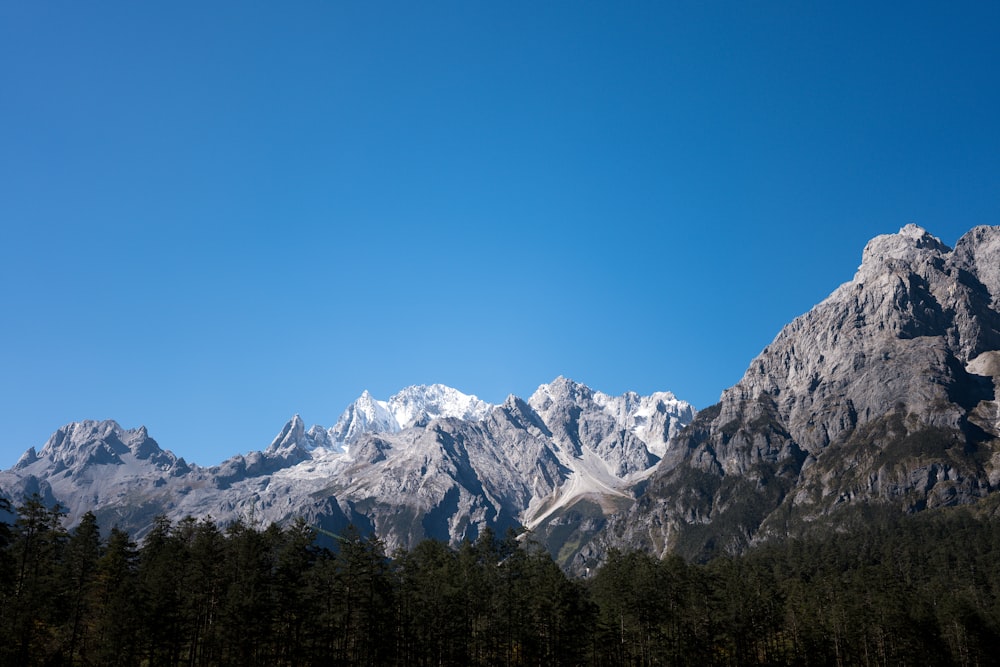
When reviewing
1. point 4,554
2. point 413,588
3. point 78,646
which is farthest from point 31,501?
point 413,588

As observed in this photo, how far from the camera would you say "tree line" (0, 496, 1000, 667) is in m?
75.6

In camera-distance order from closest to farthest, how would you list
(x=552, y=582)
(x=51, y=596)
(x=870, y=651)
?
(x=51, y=596), (x=552, y=582), (x=870, y=651)

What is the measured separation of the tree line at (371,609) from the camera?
2975 inches

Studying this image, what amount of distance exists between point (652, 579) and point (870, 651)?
5355 centimetres

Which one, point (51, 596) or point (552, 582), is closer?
point (51, 596)

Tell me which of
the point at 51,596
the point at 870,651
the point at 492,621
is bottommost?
the point at 870,651

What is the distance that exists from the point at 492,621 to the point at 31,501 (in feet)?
178

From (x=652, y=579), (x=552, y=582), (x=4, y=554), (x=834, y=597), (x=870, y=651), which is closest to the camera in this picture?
(x=4, y=554)

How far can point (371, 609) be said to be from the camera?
8150 centimetres

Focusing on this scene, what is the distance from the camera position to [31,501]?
75.0 metres

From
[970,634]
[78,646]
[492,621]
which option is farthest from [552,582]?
[970,634]

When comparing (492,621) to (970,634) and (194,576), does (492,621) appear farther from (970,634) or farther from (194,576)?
(970,634)

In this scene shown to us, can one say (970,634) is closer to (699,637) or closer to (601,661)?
(699,637)

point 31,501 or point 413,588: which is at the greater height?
point 31,501
